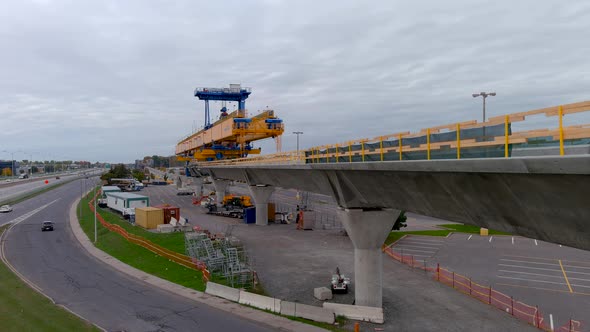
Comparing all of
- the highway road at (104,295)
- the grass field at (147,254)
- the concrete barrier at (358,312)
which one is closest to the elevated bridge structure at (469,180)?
the concrete barrier at (358,312)

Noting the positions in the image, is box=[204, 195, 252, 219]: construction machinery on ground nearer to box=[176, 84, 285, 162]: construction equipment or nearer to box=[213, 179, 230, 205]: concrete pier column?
box=[213, 179, 230, 205]: concrete pier column

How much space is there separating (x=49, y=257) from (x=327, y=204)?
48.2m

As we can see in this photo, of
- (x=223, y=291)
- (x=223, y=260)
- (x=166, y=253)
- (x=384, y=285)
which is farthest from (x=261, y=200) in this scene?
(x=384, y=285)

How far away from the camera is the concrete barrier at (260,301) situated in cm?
2023

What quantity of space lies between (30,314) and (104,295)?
12.4ft

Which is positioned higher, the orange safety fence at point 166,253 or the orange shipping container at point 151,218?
the orange shipping container at point 151,218

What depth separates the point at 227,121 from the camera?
164 feet

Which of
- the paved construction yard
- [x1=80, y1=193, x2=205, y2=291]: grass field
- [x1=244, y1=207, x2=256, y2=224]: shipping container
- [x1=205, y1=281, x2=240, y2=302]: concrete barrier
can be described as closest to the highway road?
[x1=205, y1=281, x2=240, y2=302]: concrete barrier

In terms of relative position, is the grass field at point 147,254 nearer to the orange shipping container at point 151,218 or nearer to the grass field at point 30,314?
the orange shipping container at point 151,218

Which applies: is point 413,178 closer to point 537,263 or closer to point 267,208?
point 537,263

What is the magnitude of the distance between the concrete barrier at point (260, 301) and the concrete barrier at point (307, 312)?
41 cm

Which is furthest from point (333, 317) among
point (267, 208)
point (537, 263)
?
point (267, 208)

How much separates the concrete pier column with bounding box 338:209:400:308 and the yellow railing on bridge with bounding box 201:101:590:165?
3.40m

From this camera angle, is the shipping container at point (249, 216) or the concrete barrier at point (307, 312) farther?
the shipping container at point (249, 216)
